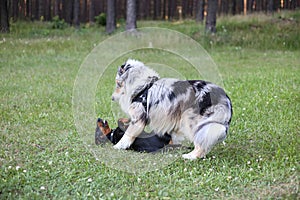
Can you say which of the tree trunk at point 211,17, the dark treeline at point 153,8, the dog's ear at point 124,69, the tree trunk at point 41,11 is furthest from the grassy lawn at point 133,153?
the tree trunk at point 41,11

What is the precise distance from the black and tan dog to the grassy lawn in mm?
188

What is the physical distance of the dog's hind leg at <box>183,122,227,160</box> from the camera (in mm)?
4652

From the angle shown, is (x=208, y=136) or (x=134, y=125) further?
(x=134, y=125)

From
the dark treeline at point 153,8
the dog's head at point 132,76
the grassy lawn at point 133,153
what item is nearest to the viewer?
the grassy lawn at point 133,153

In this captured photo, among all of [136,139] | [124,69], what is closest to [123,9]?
[124,69]

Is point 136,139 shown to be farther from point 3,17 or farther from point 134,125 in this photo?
point 3,17

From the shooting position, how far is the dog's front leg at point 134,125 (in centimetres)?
502

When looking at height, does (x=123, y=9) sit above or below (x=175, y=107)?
above

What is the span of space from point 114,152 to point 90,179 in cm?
87

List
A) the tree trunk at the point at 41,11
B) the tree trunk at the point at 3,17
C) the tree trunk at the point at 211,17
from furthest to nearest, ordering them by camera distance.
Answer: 1. the tree trunk at the point at 41,11
2. the tree trunk at the point at 3,17
3. the tree trunk at the point at 211,17

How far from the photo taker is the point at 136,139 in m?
5.27

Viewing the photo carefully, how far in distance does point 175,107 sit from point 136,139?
27.4 inches

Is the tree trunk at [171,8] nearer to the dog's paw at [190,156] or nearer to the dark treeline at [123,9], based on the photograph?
the dark treeline at [123,9]

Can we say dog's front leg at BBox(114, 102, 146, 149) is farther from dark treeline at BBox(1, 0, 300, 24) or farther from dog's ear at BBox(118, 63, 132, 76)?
dark treeline at BBox(1, 0, 300, 24)
